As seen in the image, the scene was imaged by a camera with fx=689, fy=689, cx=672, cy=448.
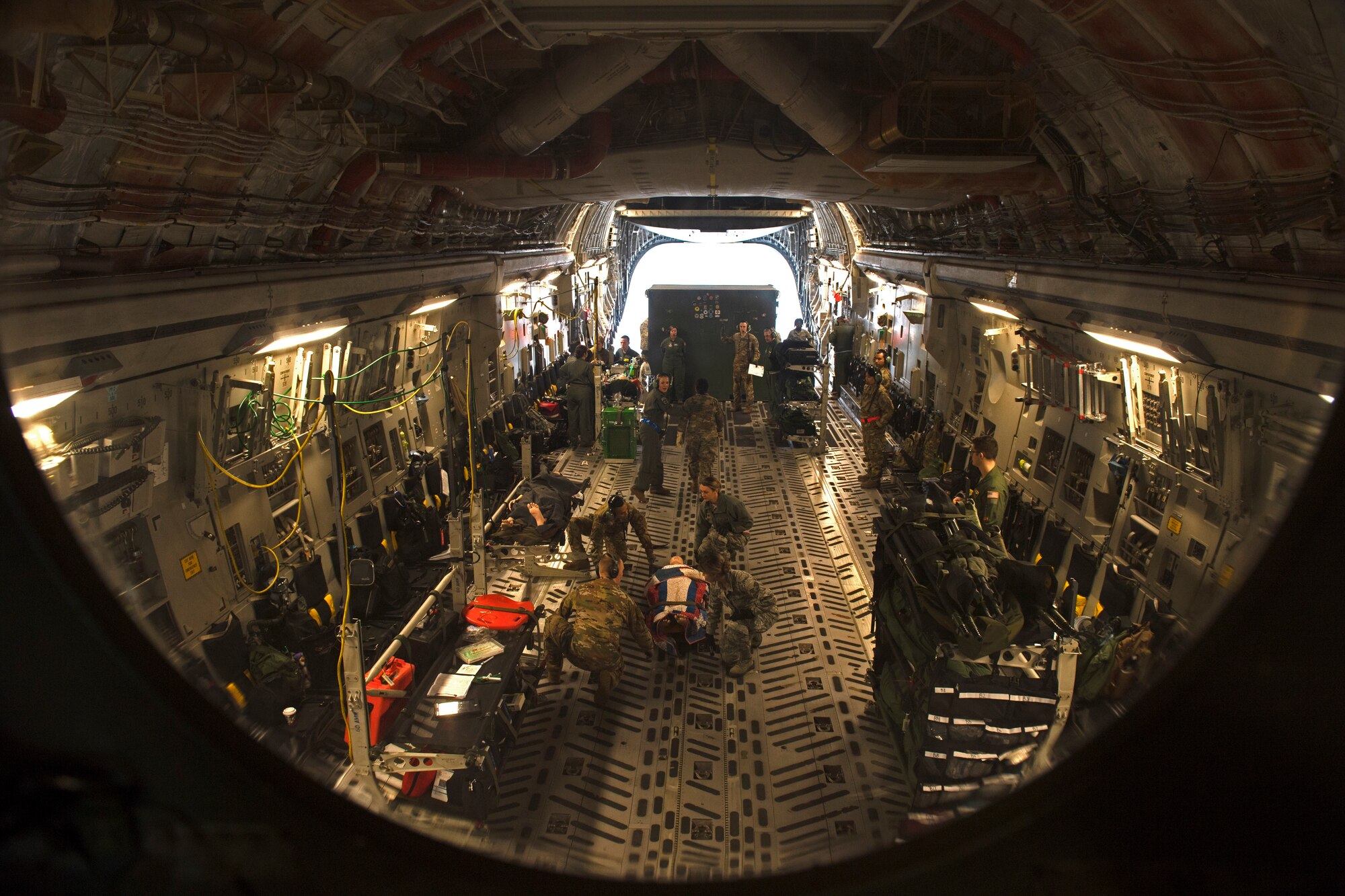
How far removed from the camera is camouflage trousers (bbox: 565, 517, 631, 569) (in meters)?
6.34

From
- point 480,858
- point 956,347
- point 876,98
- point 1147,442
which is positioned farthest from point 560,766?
point 956,347

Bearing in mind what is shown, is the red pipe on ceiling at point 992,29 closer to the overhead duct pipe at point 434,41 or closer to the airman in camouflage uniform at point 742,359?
the overhead duct pipe at point 434,41

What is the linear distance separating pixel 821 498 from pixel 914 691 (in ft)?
18.4

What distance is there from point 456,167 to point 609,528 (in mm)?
3613

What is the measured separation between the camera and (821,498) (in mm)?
9656

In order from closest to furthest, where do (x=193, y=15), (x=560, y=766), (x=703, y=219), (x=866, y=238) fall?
(x=193, y=15)
(x=560, y=766)
(x=866, y=238)
(x=703, y=219)

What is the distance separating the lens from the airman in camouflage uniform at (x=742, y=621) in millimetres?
5645

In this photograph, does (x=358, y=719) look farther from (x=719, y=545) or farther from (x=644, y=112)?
(x=644, y=112)

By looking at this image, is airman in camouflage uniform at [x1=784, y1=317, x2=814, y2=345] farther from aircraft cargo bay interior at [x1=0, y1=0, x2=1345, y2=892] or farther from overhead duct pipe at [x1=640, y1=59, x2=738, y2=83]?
overhead duct pipe at [x1=640, y1=59, x2=738, y2=83]

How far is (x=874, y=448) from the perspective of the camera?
32.7ft

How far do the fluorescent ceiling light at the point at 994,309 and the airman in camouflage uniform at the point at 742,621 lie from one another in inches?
153

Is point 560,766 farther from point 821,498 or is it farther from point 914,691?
point 821,498

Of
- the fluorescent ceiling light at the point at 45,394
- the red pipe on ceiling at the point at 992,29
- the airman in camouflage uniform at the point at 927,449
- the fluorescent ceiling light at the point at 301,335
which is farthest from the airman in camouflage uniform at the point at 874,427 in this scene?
the fluorescent ceiling light at the point at 45,394

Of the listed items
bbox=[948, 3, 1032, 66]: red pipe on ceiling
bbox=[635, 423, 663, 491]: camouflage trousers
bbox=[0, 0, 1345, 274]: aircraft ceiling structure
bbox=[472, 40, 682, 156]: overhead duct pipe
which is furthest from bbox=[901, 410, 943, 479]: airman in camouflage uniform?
bbox=[472, 40, 682, 156]: overhead duct pipe
